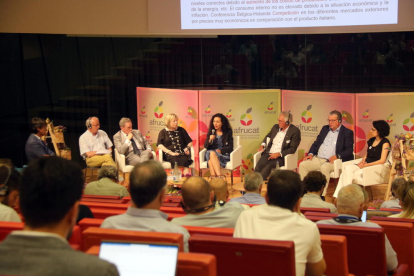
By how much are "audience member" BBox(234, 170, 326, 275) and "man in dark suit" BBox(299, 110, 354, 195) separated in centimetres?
504

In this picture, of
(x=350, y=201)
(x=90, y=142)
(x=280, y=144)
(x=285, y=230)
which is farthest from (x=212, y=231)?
(x=90, y=142)

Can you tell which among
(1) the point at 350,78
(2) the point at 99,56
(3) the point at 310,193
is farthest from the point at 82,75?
(3) the point at 310,193

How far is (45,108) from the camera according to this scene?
9.92 metres

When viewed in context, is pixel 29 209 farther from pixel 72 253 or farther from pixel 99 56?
pixel 99 56

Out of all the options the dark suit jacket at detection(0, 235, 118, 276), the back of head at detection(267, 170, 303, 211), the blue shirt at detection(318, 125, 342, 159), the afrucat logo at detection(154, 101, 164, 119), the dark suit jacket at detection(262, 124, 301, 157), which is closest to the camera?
the dark suit jacket at detection(0, 235, 118, 276)

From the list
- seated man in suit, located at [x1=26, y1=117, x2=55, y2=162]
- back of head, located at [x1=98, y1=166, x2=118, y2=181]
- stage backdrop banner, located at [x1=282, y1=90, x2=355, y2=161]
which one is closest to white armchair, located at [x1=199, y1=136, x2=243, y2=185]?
stage backdrop banner, located at [x1=282, y1=90, x2=355, y2=161]

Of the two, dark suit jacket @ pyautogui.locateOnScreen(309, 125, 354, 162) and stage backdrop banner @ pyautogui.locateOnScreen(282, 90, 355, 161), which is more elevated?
stage backdrop banner @ pyautogui.locateOnScreen(282, 90, 355, 161)

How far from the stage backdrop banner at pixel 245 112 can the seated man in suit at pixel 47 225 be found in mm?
7317

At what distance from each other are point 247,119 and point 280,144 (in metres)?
0.82

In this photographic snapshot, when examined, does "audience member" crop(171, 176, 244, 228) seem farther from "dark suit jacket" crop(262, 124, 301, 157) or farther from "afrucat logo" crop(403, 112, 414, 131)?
"afrucat logo" crop(403, 112, 414, 131)

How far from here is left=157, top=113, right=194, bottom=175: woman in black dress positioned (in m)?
8.62

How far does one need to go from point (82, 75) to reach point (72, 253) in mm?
8582

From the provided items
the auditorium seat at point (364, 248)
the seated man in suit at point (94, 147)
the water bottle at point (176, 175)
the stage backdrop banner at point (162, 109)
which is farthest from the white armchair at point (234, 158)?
the auditorium seat at point (364, 248)

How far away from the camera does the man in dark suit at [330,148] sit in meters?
7.98
